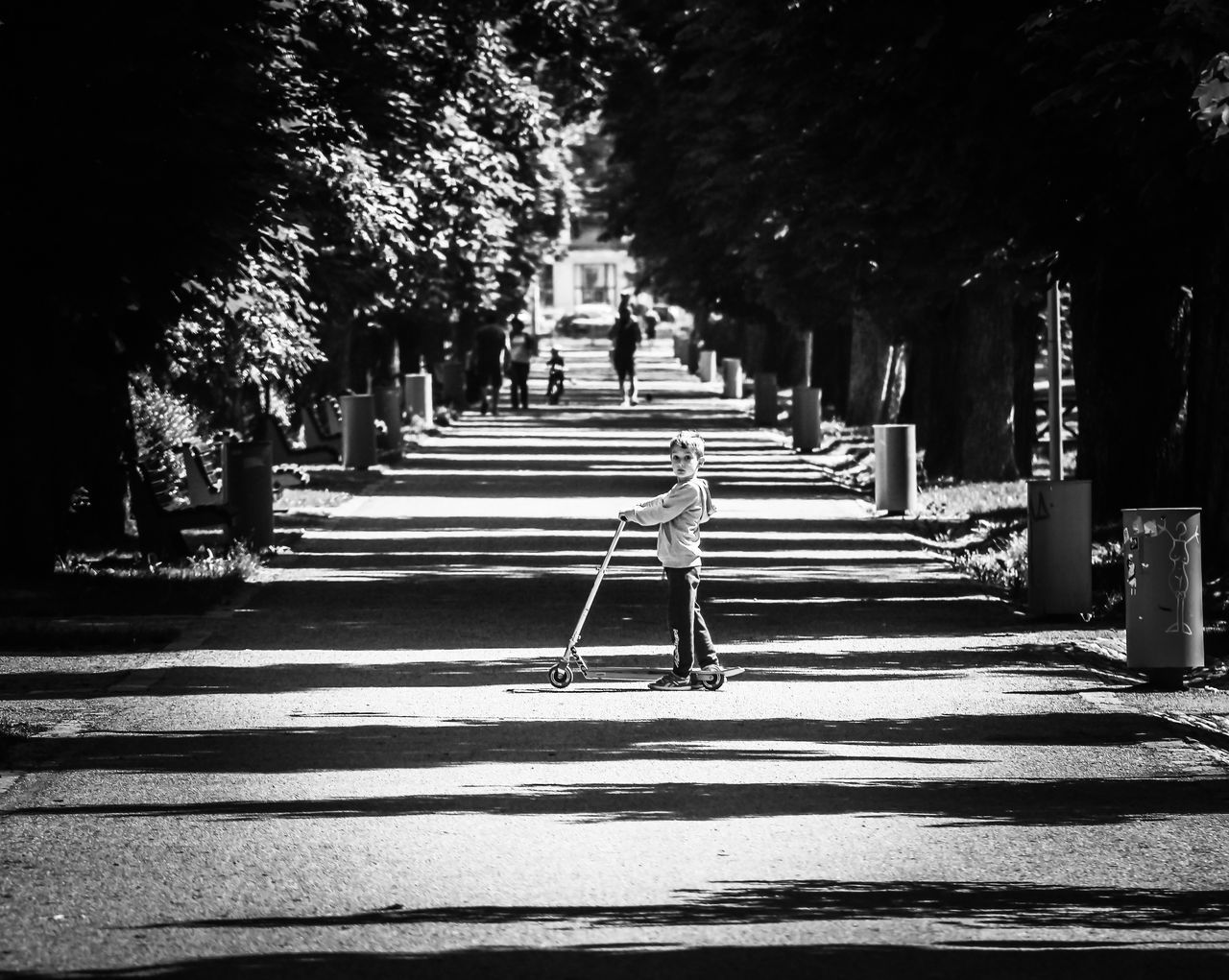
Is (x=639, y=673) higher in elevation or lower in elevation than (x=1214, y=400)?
lower

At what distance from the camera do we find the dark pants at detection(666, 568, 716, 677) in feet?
40.7

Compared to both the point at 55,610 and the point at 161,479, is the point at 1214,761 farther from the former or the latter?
the point at 161,479

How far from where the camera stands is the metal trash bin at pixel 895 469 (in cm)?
2358

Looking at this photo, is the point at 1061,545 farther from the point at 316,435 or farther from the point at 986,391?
the point at 316,435

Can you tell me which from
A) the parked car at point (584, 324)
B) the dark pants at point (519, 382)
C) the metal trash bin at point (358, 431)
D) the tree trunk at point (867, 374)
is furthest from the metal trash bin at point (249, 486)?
the parked car at point (584, 324)

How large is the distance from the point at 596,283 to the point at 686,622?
152m

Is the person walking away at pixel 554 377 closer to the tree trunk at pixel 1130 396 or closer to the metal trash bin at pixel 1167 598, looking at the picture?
the tree trunk at pixel 1130 396

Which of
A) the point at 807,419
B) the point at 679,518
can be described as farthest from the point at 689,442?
the point at 807,419

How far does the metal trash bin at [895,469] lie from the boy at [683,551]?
11.1 meters

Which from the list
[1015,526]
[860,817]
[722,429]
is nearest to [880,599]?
[1015,526]

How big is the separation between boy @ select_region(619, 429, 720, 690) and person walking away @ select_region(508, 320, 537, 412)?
37.5 m

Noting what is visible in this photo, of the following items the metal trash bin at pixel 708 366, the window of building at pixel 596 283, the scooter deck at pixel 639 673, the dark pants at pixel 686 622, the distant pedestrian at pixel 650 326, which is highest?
the window of building at pixel 596 283

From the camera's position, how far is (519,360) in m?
51.2

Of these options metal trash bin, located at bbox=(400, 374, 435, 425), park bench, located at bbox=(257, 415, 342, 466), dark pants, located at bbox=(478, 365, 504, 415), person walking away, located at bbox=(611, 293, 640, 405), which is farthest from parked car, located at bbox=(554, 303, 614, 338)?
park bench, located at bbox=(257, 415, 342, 466)
